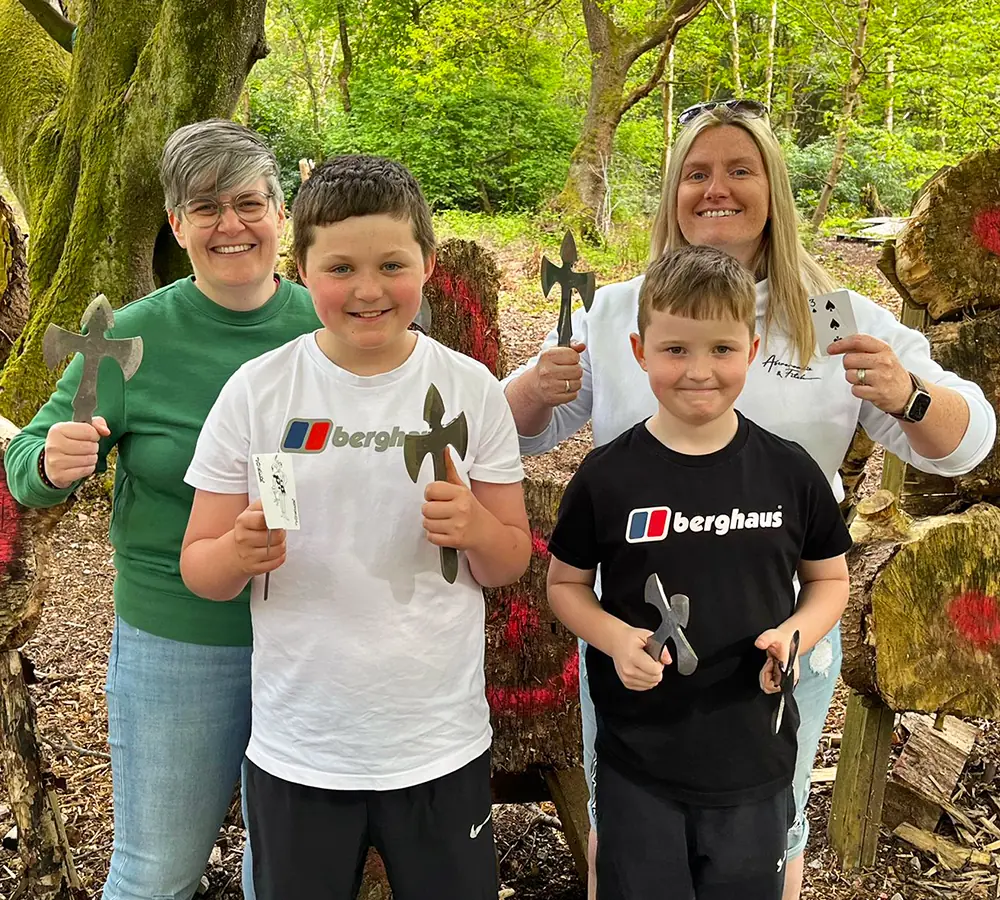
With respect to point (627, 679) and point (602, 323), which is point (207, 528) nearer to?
point (627, 679)

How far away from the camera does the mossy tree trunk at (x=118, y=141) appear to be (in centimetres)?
414

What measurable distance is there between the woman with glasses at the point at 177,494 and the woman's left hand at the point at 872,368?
107cm

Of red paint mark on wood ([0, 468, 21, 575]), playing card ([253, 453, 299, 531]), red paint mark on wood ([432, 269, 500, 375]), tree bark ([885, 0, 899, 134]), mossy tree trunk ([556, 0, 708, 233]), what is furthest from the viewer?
mossy tree trunk ([556, 0, 708, 233])

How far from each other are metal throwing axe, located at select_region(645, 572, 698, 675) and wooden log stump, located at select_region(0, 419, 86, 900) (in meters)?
1.31

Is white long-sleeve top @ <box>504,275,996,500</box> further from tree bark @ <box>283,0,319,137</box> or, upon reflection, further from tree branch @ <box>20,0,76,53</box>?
tree bark @ <box>283,0,319,137</box>

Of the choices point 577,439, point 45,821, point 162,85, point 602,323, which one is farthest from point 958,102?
point 45,821

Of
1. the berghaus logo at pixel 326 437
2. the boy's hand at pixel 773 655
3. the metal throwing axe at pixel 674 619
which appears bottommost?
the boy's hand at pixel 773 655

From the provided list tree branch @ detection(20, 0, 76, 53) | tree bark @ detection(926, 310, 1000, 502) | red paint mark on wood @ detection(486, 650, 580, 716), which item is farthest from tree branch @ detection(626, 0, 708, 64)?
red paint mark on wood @ detection(486, 650, 580, 716)

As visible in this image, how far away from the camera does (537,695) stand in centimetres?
248

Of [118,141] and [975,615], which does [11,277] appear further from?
[975,615]

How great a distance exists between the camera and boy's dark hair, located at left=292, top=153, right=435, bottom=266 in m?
1.44

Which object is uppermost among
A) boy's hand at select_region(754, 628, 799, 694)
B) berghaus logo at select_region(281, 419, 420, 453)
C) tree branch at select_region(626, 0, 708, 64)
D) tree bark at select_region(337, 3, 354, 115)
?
tree bark at select_region(337, 3, 354, 115)

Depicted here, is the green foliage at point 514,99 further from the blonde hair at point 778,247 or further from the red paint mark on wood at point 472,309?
the blonde hair at point 778,247

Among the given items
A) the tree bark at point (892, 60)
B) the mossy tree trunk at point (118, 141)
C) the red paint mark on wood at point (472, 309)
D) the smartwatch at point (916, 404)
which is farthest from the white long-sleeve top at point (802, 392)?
the tree bark at point (892, 60)
